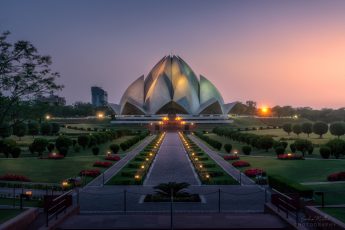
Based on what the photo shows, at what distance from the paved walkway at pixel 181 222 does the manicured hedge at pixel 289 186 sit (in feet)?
10.0

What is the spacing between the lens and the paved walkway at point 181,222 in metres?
10.1

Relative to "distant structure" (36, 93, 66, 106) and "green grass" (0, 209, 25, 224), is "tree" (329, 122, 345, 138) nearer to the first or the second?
"distant structure" (36, 93, 66, 106)

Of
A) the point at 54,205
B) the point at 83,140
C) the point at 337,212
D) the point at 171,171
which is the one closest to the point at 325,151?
the point at 171,171

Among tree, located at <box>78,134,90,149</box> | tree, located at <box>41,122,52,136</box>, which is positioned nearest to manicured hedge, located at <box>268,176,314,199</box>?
tree, located at <box>78,134,90,149</box>

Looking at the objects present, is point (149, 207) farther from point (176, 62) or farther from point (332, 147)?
point (176, 62)

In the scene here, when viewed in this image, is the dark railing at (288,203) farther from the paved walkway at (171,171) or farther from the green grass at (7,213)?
the paved walkway at (171,171)

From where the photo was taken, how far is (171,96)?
90188mm

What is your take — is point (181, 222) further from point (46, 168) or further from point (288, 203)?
point (46, 168)

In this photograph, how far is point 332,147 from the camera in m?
29.3

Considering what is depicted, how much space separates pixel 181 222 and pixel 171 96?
262 feet

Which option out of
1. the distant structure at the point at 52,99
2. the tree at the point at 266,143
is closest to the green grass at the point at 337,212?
the distant structure at the point at 52,99

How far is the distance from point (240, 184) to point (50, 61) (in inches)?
402

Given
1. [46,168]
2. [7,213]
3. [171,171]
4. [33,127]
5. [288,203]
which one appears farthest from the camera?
[33,127]

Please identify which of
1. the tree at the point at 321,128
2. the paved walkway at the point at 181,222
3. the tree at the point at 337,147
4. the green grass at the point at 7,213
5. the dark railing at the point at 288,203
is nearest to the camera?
the paved walkway at the point at 181,222
